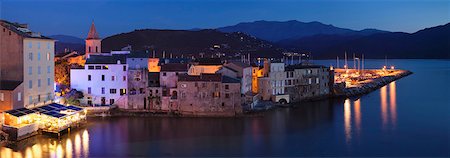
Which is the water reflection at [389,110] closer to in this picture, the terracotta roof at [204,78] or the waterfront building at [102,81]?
the terracotta roof at [204,78]

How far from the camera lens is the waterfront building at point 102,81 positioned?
1033 inches

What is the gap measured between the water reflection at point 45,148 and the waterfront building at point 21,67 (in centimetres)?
234

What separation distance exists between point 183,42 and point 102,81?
6829cm

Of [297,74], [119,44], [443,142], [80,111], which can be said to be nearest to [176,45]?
[119,44]

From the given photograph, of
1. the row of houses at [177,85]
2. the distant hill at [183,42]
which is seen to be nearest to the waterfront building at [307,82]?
the row of houses at [177,85]

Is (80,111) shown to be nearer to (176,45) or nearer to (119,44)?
(119,44)

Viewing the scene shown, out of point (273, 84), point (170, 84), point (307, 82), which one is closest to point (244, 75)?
point (273, 84)

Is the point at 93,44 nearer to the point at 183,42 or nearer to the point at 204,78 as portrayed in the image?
the point at 204,78

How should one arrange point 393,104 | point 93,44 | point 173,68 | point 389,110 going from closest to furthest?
point 173,68 < point 389,110 < point 393,104 < point 93,44

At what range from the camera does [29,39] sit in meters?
21.1

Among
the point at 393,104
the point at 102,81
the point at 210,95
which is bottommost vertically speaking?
the point at 393,104

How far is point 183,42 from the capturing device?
94.2 m

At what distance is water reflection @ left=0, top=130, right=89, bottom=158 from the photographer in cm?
1666

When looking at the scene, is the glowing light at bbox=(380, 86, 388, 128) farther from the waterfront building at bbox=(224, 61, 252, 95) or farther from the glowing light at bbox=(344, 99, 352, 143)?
the waterfront building at bbox=(224, 61, 252, 95)
